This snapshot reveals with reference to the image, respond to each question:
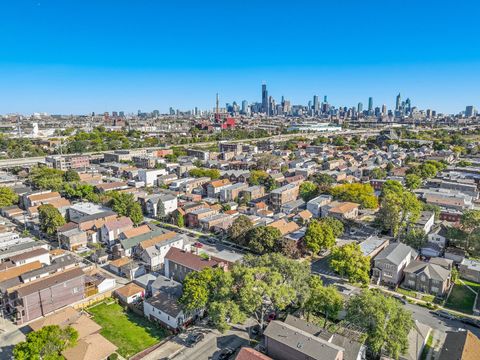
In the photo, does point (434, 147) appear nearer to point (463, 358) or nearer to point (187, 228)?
point (187, 228)

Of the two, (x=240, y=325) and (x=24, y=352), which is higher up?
(x=24, y=352)

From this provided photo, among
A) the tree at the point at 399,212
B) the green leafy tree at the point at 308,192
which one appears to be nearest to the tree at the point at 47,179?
the green leafy tree at the point at 308,192

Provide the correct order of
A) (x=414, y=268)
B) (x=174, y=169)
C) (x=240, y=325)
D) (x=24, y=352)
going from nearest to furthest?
(x=24, y=352) < (x=240, y=325) < (x=414, y=268) < (x=174, y=169)

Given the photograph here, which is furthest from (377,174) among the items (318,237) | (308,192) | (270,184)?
(318,237)

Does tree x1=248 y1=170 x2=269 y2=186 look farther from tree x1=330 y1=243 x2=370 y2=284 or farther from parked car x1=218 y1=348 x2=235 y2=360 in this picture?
parked car x1=218 y1=348 x2=235 y2=360

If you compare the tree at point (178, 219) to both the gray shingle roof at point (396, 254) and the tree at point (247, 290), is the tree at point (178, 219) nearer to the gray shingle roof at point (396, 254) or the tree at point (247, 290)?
the tree at point (247, 290)

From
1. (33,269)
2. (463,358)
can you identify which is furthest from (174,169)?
(463,358)
